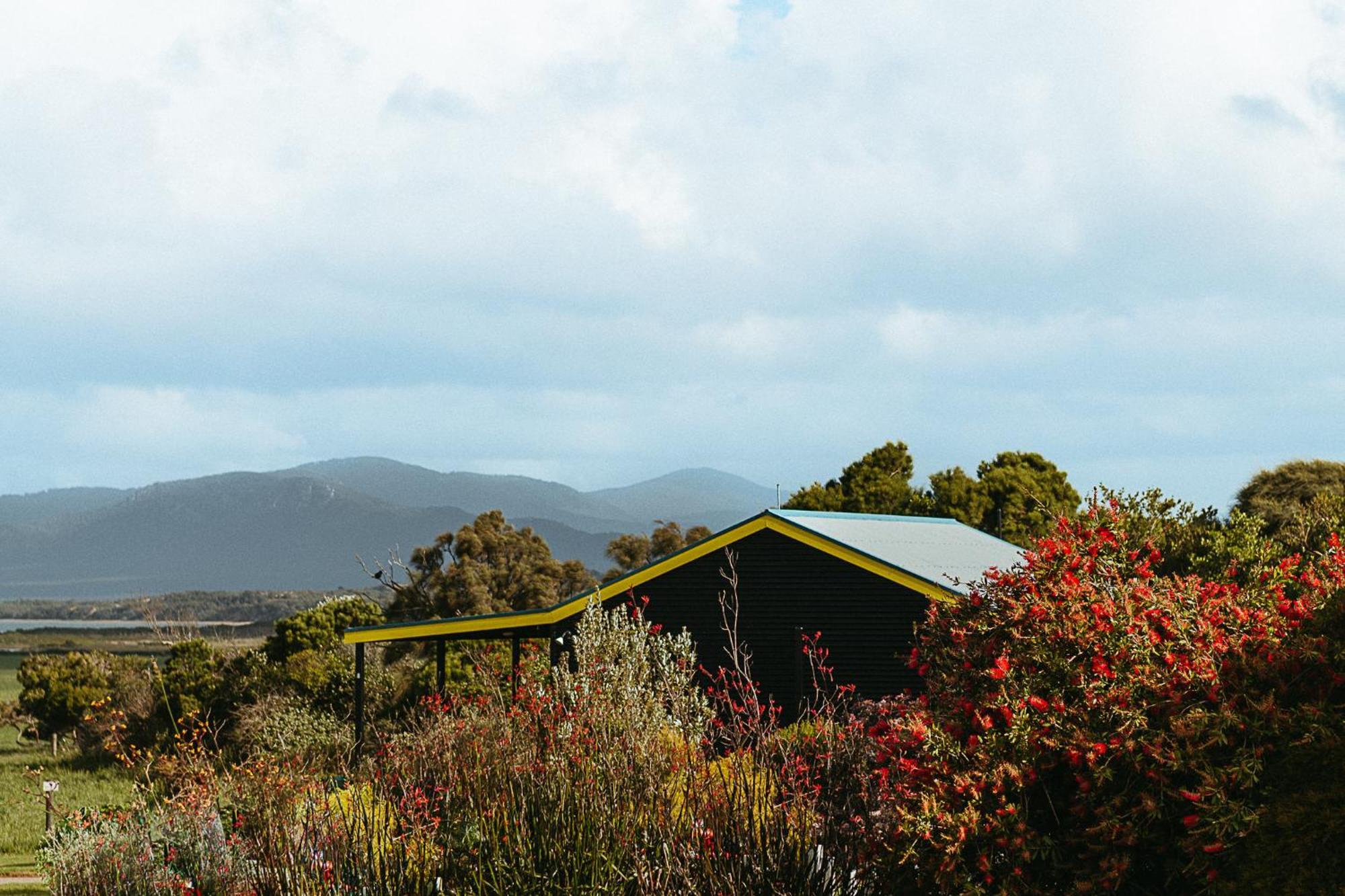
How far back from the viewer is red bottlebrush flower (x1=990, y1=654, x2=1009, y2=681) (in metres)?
7.72

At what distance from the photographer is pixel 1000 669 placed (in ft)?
25.4

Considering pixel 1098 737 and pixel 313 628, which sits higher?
pixel 1098 737

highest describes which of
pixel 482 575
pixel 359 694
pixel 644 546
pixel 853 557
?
pixel 644 546

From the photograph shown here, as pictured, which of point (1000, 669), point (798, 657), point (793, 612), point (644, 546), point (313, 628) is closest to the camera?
point (1000, 669)

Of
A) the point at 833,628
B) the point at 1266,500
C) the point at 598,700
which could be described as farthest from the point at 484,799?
the point at 1266,500

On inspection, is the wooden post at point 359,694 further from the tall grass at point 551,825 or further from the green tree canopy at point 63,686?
the green tree canopy at point 63,686

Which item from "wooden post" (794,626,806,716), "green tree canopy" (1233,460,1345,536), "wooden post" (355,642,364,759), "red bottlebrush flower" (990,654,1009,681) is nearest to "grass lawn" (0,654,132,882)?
"wooden post" (355,642,364,759)

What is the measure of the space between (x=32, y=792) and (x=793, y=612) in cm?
1130

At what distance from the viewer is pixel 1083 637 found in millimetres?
7953

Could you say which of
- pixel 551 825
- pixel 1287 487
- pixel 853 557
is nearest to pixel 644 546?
pixel 1287 487

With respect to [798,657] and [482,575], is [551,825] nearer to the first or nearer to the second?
[798,657]

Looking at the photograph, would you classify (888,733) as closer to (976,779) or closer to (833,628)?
(976,779)

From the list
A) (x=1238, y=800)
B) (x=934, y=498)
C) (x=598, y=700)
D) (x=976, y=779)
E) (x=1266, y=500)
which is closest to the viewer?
(x=1238, y=800)

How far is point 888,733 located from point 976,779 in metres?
0.82
